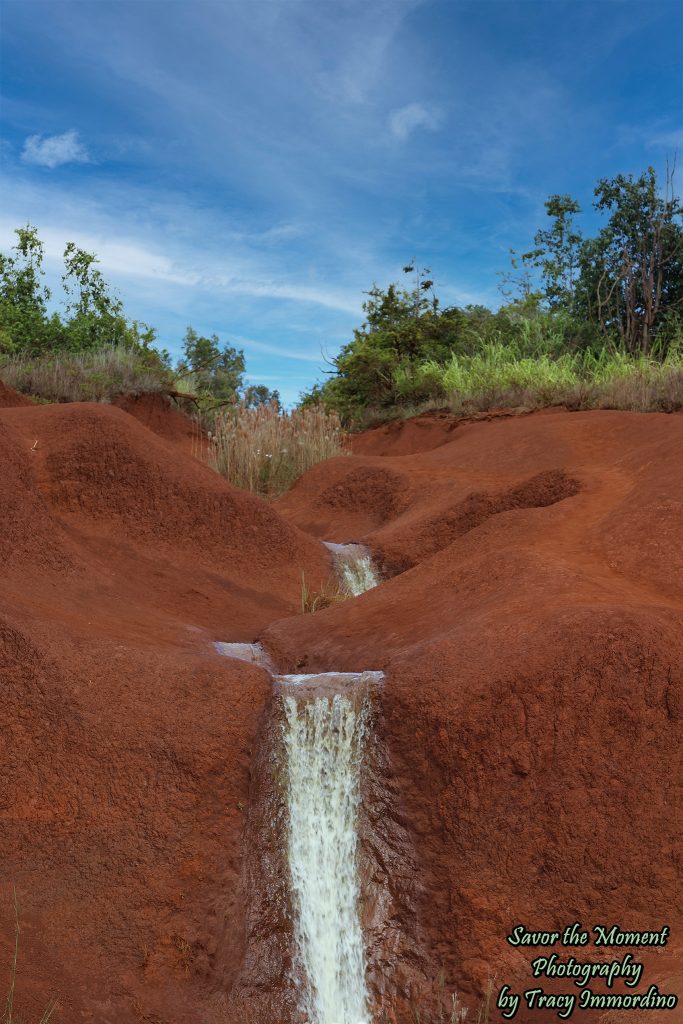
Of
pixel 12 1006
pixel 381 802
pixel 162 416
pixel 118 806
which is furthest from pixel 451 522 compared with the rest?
pixel 162 416

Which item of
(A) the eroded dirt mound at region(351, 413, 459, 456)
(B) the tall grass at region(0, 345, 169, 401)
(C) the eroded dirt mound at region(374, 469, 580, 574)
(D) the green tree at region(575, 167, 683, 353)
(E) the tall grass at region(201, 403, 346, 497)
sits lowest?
(C) the eroded dirt mound at region(374, 469, 580, 574)

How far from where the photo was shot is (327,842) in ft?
13.1

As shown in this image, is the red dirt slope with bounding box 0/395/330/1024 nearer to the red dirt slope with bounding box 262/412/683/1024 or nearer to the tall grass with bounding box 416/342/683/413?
the red dirt slope with bounding box 262/412/683/1024

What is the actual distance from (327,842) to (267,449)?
820 cm

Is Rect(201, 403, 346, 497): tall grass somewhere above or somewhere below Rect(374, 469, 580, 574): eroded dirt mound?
above

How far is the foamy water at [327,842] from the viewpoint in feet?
12.5

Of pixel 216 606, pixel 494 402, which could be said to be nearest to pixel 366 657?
pixel 216 606

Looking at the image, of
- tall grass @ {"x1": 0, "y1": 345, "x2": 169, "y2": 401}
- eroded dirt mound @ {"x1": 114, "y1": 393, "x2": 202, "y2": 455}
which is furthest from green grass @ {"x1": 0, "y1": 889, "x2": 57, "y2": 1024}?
eroded dirt mound @ {"x1": 114, "y1": 393, "x2": 202, "y2": 455}

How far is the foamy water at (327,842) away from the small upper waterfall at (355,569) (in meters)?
3.52

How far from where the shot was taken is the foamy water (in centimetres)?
380

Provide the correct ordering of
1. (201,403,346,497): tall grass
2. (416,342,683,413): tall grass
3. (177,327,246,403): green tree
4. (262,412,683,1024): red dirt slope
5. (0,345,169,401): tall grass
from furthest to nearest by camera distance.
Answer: (177,327,246,403): green tree < (0,345,169,401): tall grass < (201,403,346,497): tall grass < (416,342,683,413): tall grass < (262,412,683,1024): red dirt slope

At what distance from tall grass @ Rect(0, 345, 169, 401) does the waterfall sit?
441 inches

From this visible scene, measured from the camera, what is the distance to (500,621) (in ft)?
13.8

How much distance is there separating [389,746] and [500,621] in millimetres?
797
